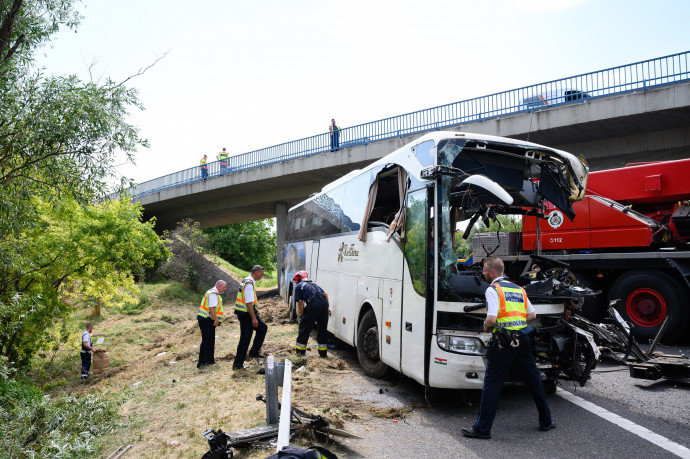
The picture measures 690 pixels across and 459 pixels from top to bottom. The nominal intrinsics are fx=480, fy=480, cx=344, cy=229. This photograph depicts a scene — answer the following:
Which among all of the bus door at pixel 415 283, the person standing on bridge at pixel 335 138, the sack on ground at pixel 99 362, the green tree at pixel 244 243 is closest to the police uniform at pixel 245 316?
the bus door at pixel 415 283

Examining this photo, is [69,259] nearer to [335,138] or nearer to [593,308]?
[335,138]

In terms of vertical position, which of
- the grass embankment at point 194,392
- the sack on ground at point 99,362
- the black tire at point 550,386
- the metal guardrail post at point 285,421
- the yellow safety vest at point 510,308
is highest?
the yellow safety vest at point 510,308

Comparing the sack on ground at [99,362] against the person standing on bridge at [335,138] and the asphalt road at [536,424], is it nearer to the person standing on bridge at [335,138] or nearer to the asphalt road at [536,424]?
the asphalt road at [536,424]

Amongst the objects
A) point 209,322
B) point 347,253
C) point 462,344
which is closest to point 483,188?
point 462,344

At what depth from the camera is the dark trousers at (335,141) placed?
66.9 feet

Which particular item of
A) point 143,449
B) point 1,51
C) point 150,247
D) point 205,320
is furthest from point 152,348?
point 143,449

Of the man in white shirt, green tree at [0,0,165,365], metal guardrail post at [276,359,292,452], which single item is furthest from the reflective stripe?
the man in white shirt

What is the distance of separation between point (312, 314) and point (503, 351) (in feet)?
15.3

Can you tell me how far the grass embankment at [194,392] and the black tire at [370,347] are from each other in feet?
1.87

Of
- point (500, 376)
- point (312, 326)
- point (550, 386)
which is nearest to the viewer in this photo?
point (500, 376)

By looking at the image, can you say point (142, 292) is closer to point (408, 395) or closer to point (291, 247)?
point (291, 247)

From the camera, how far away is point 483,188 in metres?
5.29

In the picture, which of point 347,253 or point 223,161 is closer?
point 347,253

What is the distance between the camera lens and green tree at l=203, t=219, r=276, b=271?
39.2m
